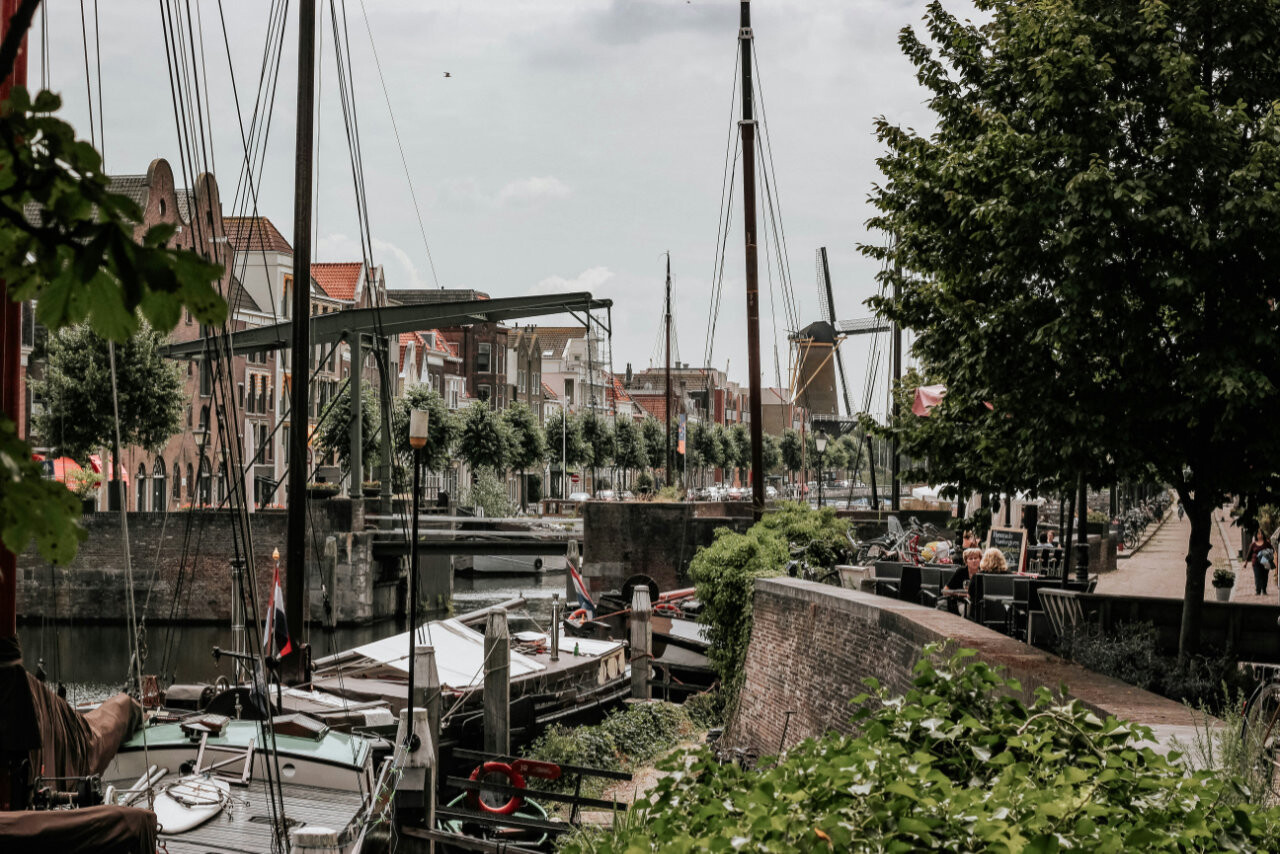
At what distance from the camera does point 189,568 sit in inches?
1686

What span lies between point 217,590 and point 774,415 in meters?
127

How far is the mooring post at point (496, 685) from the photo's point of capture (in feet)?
60.8

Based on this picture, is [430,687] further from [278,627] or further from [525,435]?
[525,435]

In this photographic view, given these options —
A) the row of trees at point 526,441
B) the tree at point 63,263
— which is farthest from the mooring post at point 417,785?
the row of trees at point 526,441

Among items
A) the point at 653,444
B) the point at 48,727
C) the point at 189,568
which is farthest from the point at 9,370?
the point at 653,444

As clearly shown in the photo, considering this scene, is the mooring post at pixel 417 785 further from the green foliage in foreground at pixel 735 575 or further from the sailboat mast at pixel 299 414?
the green foliage in foreground at pixel 735 575

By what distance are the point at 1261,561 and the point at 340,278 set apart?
55511 mm

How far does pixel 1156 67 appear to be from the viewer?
37.4 ft

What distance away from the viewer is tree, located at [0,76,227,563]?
1.89 metres

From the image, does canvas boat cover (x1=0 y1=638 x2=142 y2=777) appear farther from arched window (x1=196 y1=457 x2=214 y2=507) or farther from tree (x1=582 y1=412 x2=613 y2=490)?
tree (x1=582 y1=412 x2=613 y2=490)

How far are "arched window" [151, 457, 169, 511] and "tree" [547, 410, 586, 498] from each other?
94.7 feet

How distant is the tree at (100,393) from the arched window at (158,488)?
8.70m

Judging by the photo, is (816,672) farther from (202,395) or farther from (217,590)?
(202,395)

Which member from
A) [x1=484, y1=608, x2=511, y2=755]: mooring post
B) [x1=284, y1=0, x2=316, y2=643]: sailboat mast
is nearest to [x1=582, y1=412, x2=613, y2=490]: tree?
[x1=484, y1=608, x2=511, y2=755]: mooring post
